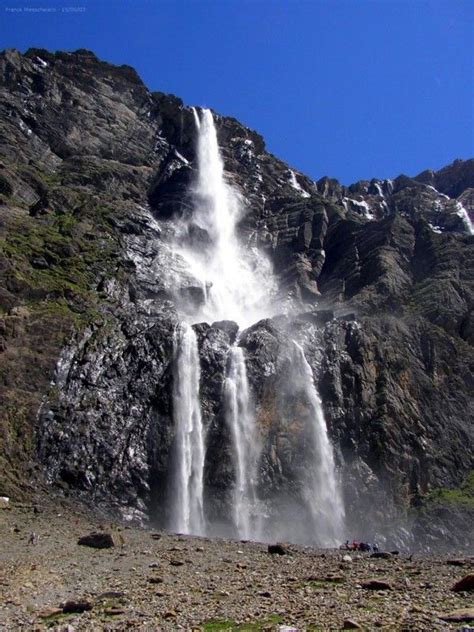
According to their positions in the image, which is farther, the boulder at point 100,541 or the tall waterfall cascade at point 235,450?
the tall waterfall cascade at point 235,450

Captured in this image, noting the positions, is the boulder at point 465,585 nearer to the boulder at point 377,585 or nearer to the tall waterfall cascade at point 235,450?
the boulder at point 377,585

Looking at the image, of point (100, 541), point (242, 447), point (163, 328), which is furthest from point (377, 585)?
point (163, 328)

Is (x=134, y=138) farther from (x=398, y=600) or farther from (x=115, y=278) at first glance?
(x=398, y=600)

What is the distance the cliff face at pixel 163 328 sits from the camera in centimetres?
4266

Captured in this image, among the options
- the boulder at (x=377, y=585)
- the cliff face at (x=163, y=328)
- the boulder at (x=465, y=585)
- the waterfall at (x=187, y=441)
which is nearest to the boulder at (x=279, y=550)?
the boulder at (x=377, y=585)

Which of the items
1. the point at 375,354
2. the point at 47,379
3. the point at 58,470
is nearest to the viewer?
the point at 58,470

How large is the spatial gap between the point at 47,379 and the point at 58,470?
22.9ft

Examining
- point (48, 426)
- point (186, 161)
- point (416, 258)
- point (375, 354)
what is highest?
point (186, 161)

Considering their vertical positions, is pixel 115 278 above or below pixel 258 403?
above

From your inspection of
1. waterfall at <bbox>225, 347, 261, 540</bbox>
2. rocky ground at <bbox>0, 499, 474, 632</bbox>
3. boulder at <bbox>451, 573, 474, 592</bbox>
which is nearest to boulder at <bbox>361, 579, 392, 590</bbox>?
rocky ground at <bbox>0, 499, 474, 632</bbox>

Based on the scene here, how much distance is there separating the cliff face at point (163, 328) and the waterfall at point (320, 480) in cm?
105

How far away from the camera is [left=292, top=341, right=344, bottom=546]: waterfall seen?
43.7 metres

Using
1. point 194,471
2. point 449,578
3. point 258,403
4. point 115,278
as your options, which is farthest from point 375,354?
point 449,578

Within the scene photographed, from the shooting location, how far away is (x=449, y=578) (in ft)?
67.2
